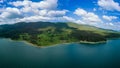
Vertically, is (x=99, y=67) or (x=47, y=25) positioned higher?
(x=47, y=25)

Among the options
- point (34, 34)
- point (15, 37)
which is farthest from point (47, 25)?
point (15, 37)

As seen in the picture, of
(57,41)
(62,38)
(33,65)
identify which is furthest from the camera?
(62,38)

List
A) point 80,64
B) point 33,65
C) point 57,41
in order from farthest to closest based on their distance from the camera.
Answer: point 57,41 → point 80,64 → point 33,65

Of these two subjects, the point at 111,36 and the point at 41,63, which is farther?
the point at 111,36

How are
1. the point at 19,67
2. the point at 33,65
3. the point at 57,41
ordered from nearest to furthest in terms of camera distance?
the point at 19,67, the point at 33,65, the point at 57,41

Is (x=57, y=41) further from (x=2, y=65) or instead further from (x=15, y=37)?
(x=2, y=65)

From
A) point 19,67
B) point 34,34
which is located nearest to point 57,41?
point 34,34

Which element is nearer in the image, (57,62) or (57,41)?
(57,62)

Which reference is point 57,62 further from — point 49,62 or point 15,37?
point 15,37

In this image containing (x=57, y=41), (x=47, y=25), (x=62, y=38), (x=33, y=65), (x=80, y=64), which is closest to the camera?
(x=33, y=65)
